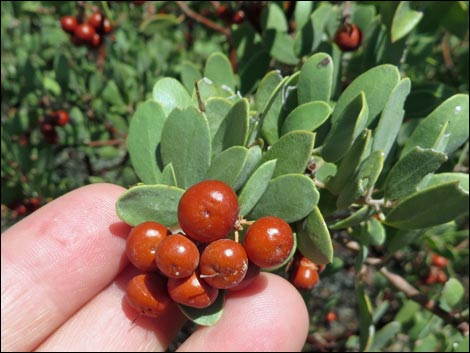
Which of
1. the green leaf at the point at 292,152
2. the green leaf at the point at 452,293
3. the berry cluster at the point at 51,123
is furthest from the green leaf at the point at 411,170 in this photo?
the berry cluster at the point at 51,123

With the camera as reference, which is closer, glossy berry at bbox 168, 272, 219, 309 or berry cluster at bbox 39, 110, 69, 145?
glossy berry at bbox 168, 272, 219, 309

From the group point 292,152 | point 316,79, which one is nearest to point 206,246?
point 292,152

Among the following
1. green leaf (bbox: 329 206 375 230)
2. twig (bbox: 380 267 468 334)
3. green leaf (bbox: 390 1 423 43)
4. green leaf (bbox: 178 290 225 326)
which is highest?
green leaf (bbox: 390 1 423 43)

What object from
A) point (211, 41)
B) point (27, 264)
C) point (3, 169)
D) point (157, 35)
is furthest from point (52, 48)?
point (27, 264)

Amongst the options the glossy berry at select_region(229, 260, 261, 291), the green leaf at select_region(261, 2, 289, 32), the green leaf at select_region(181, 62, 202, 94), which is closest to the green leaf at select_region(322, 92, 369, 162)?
the glossy berry at select_region(229, 260, 261, 291)

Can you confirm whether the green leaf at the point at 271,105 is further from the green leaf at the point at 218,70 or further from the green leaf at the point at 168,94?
the green leaf at the point at 218,70

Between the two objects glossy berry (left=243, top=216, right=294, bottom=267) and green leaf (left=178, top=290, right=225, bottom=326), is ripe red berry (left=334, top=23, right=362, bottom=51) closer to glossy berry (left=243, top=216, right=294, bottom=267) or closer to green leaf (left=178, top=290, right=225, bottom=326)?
glossy berry (left=243, top=216, right=294, bottom=267)

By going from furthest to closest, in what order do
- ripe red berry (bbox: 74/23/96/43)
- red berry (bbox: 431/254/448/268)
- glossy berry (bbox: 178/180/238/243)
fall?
red berry (bbox: 431/254/448/268) → ripe red berry (bbox: 74/23/96/43) → glossy berry (bbox: 178/180/238/243)

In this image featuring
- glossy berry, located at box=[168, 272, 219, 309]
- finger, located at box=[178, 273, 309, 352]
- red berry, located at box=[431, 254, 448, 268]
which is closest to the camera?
glossy berry, located at box=[168, 272, 219, 309]
